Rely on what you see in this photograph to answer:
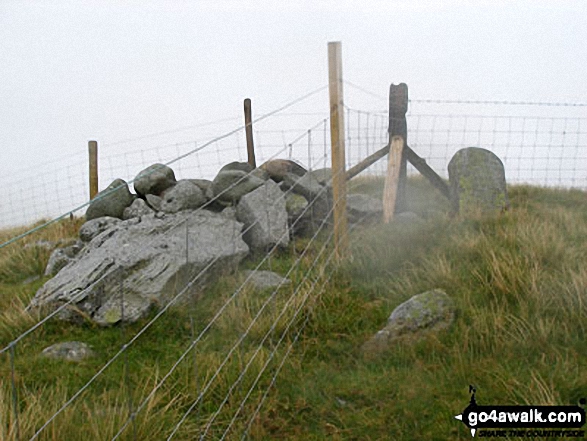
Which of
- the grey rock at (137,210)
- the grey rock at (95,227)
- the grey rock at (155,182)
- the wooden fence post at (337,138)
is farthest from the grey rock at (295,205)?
the grey rock at (95,227)

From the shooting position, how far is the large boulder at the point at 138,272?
20.5 ft

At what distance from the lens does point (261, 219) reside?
25.3ft

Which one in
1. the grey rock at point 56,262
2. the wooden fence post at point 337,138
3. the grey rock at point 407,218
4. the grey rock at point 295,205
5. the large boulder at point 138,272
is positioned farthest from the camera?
the grey rock at point 295,205

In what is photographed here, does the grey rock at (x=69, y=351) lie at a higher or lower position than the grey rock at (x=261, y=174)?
lower

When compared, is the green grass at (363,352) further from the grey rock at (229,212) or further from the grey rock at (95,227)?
the grey rock at (95,227)

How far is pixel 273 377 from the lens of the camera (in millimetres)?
4785

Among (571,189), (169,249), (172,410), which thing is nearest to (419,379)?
(172,410)

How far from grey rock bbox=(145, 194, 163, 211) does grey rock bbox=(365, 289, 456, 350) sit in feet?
16.7

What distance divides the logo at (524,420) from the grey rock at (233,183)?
5.34m

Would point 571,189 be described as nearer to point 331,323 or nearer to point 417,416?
point 331,323

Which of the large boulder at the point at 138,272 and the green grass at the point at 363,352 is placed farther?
the large boulder at the point at 138,272

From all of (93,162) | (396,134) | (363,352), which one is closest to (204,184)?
(396,134)

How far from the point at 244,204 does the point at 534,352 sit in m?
4.24

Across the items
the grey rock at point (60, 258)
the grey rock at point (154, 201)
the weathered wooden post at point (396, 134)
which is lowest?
the grey rock at point (60, 258)
